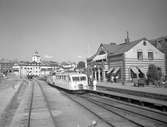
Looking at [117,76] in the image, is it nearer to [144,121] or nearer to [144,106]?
[144,106]

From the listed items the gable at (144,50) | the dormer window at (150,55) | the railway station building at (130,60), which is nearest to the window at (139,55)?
the railway station building at (130,60)

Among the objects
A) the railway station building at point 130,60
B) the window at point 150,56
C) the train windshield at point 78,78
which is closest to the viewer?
the train windshield at point 78,78

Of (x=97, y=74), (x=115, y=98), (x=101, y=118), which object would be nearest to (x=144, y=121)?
(x=101, y=118)

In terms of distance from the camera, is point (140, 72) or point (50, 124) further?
point (140, 72)

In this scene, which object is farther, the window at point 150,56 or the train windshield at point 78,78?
the window at point 150,56

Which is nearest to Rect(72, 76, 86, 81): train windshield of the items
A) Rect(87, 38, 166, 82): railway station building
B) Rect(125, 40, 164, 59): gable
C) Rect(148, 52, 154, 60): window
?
Rect(87, 38, 166, 82): railway station building

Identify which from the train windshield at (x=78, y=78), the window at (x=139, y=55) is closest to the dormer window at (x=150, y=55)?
the window at (x=139, y=55)

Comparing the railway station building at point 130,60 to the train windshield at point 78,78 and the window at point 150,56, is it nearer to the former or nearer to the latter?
the window at point 150,56

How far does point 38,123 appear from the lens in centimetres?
1120

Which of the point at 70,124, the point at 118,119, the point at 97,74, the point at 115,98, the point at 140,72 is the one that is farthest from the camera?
the point at 97,74

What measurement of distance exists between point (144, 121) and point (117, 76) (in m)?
29.4

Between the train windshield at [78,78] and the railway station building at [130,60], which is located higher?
the railway station building at [130,60]

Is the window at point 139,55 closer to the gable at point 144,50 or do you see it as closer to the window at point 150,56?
the gable at point 144,50

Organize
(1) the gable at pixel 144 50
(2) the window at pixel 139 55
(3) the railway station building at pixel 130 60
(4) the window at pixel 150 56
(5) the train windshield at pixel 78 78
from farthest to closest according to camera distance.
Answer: (4) the window at pixel 150 56, (2) the window at pixel 139 55, (1) the gable at pixel 144 50, (3) the railway station building at pixel 130 60, (5) the train windshield at pixel 78 78
